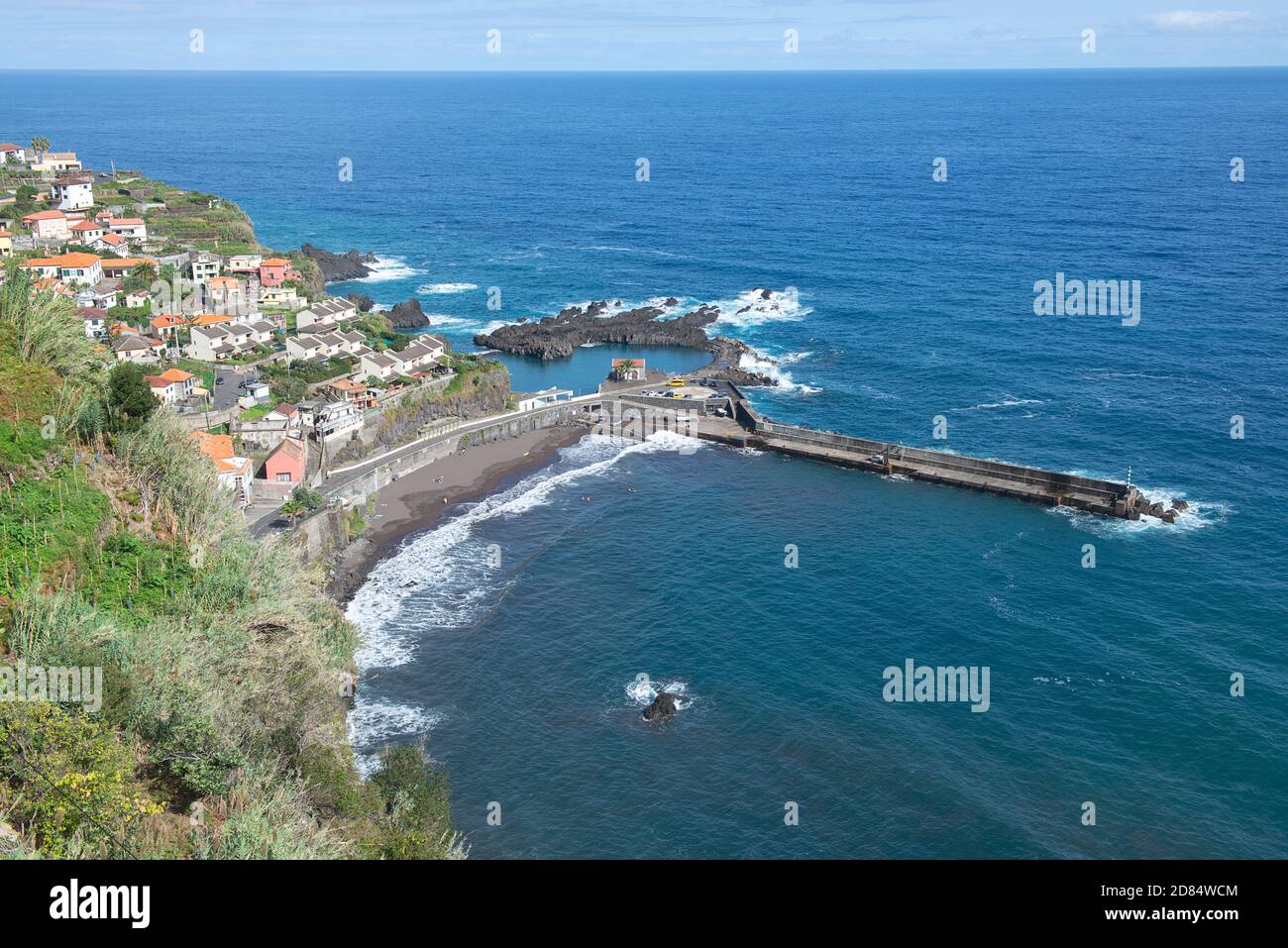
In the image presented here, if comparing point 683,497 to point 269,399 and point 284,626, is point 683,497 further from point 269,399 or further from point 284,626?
point 284,626

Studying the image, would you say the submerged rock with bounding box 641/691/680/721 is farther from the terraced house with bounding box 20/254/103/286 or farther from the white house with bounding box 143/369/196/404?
the terraced house with bounding box 20/254/103/286

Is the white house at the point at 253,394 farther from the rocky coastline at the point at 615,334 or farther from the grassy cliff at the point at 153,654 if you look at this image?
the rocky coastline at the point at 615,334

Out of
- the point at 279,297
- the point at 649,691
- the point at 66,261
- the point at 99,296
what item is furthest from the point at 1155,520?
the point at 66,261

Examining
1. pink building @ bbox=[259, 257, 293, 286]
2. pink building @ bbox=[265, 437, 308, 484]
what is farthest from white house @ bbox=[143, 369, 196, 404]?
pink building @ bbox=[259, 257, 293, 286]

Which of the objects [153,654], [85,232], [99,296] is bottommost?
[153,654]

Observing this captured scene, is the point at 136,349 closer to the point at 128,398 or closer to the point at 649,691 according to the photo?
the point at 128,398
